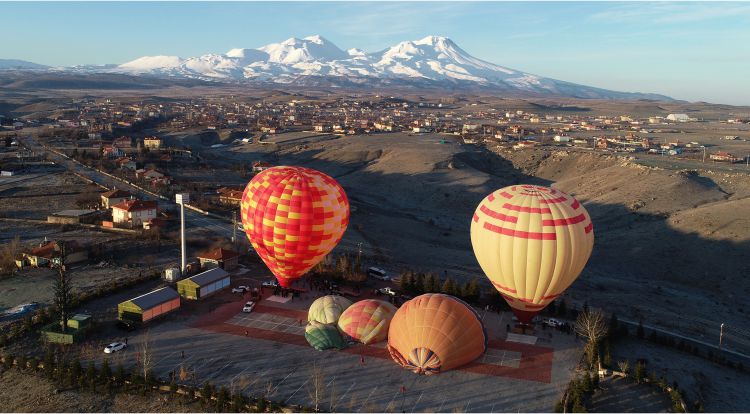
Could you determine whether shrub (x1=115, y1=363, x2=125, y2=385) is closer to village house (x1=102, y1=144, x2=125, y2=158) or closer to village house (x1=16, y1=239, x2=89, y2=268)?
village house (x1=16, y1=239, x2=89, y2=268)

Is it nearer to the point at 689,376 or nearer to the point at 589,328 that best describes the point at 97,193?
the point at 589,328

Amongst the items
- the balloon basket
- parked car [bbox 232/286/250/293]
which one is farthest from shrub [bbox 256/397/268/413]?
the balloon basket

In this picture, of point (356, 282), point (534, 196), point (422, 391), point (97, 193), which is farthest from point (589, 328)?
point (97, 193)

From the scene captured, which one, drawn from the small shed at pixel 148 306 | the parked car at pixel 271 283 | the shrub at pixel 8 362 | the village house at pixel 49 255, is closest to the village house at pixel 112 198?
the village house at pixel 49 255

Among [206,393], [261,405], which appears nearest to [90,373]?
[206,393]

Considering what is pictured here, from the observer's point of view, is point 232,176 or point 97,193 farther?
point 232,176
